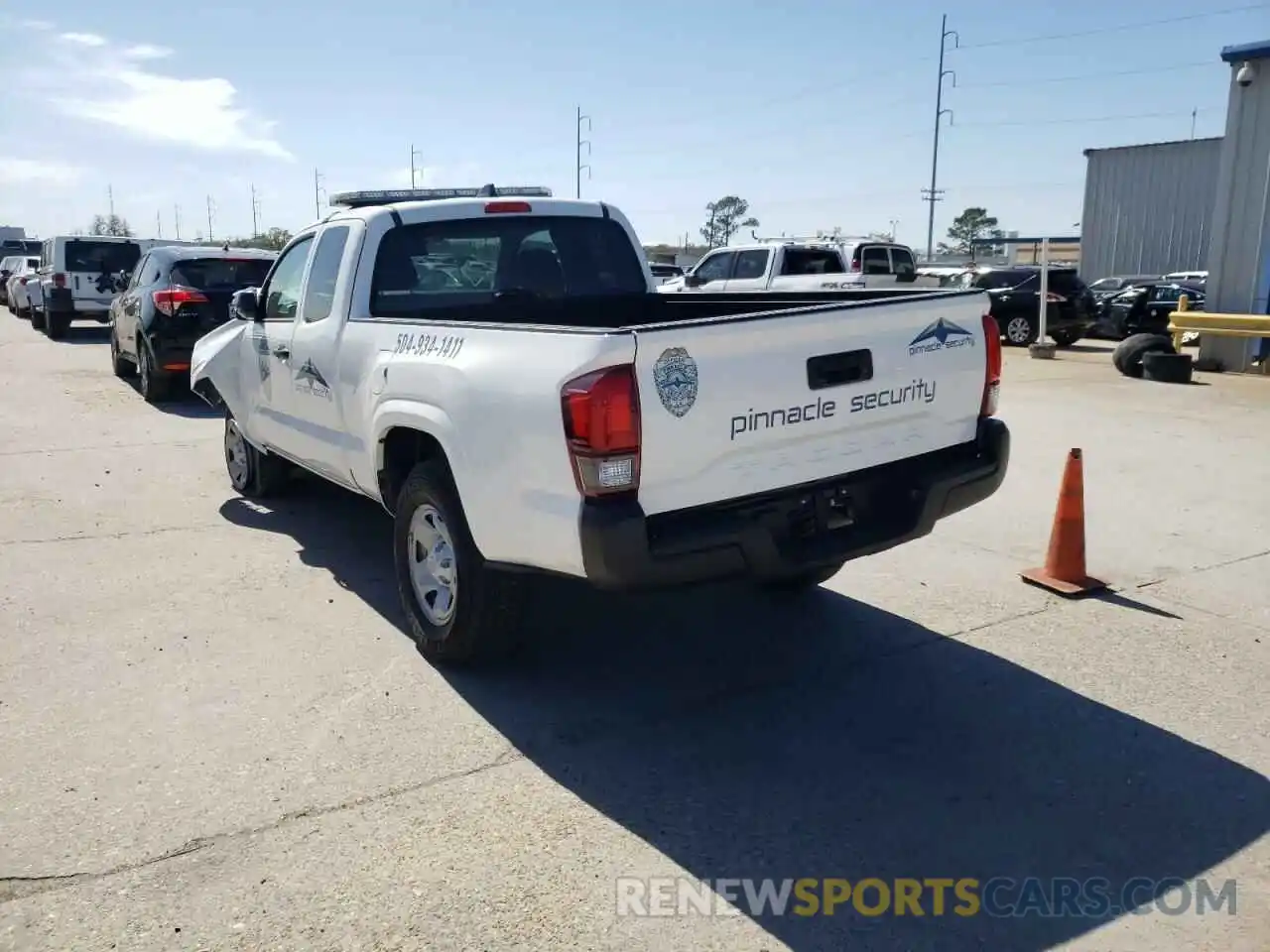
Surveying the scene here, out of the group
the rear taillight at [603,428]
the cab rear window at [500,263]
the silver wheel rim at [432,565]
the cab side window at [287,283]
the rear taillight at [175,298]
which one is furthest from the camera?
the rear taillight at [175,298]

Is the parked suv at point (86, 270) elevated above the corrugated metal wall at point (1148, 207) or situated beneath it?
situated beneath

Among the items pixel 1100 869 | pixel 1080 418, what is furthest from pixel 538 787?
pixel 1080 418

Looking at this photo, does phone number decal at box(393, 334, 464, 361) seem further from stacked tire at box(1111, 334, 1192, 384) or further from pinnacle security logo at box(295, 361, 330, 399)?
stacked tire at box(1111, 334, 1192, 384)

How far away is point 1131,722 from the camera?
4109mm

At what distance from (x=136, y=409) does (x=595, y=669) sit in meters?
9.44

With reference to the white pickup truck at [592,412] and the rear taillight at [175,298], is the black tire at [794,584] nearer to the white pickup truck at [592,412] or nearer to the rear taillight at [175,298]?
the white pickup truck at [592,412]

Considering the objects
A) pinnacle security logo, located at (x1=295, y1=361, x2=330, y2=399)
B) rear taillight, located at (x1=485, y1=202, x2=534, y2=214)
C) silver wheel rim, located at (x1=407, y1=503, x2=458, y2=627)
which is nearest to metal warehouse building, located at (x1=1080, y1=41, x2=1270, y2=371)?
rear taillight, located at (x1=485, y1=202, x2=534, y2=214)

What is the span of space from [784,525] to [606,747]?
106cm

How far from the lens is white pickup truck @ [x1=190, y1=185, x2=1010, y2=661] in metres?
3.53

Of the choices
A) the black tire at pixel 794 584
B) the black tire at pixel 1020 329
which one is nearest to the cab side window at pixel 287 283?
the black tire at pixel 794 584

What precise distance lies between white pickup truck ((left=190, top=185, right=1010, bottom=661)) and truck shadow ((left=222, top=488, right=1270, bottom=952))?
48 cm

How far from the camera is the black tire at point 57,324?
21.8 meters

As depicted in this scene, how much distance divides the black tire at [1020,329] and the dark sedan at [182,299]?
14.7m

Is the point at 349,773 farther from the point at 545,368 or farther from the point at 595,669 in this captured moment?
the point at 545,368
